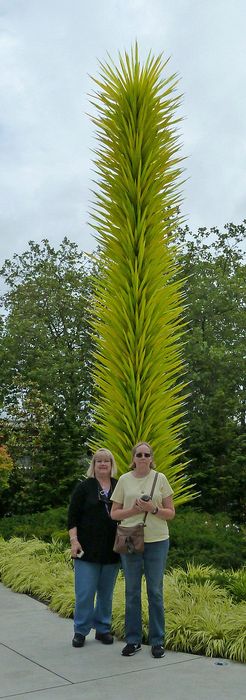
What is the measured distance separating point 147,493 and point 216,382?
12213 millimetres

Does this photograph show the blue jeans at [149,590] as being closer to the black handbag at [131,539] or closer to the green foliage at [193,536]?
the black handbag at [131,539]

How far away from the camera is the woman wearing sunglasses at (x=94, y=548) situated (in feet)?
19.3

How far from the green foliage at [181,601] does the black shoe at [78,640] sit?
366 mm

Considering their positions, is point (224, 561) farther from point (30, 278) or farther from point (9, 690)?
point (30, 278)

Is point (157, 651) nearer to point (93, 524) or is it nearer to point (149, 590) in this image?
point (149, 590)

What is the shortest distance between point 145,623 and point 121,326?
3747 mm

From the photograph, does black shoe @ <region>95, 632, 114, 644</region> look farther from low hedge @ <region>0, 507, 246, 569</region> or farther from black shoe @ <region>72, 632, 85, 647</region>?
low hedge @ <region>0, 507, 246, 569</region>

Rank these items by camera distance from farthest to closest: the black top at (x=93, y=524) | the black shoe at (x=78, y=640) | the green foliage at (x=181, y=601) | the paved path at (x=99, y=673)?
the black top at (x=93, y=524)
the black shoe at (x=78, y=640)
the green foliage at (x=181, y=601)
the paved path at (x=99, y=673)

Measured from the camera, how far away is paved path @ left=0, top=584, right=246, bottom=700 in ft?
15.3

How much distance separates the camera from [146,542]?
5492 millimetres

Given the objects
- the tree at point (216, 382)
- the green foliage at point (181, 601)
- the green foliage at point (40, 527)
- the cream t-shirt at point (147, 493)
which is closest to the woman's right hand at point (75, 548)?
the cream t-shirt at point (147, 493)

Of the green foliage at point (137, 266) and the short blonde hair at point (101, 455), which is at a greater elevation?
the green foliage at point (137, 266)

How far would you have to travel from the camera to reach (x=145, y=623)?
6.11 m

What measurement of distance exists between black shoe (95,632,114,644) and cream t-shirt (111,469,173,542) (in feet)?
3.21
